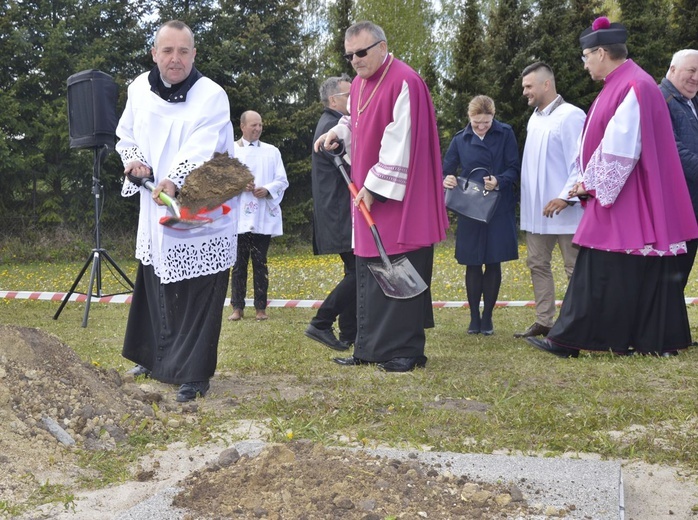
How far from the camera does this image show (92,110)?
8.57 m

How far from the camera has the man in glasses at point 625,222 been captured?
6344 millimetres

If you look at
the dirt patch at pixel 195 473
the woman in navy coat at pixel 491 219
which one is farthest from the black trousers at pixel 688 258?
the dirt patch at pixel 195 473

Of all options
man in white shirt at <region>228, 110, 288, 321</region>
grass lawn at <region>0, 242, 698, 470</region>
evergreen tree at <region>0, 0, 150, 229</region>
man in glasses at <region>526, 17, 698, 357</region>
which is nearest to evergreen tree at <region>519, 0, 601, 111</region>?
evergreen tree at <region>0, 0, 150, 229</region>

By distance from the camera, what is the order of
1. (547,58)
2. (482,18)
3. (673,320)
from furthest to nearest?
(482,18) → (547,58) → (673,320)

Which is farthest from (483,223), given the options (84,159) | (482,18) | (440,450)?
(482,18)

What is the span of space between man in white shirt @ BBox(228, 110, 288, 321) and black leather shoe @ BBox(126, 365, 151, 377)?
3.29 m

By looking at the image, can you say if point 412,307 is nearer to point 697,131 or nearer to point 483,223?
point 483,223

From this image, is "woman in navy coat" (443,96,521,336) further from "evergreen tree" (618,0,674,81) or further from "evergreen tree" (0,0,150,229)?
"evergreen tree" (618,0,674,81)

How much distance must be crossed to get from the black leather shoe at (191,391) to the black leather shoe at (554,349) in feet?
8.90

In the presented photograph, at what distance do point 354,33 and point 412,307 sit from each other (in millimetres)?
1870

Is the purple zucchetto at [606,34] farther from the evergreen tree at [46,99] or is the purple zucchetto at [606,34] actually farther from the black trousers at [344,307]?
the evergreen tree at [46,99]

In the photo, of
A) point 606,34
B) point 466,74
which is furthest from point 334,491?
point 466,74

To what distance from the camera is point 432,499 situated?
3.17 m

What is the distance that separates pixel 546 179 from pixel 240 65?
16.5 metres
